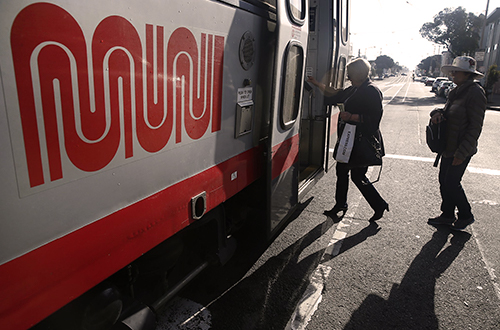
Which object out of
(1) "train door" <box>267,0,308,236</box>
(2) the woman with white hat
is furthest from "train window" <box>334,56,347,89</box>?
(1) "train door" <box>267,0,308,236</box>

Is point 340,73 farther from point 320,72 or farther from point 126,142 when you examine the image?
point 126,142

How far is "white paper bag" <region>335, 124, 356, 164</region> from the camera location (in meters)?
4.50

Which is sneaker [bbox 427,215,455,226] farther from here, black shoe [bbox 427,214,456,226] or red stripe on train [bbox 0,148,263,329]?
red stripe on train [bbox 0,148,263,329]

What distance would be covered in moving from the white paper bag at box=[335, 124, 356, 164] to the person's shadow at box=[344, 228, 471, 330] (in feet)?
4.34

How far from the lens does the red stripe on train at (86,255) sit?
1.48 metres

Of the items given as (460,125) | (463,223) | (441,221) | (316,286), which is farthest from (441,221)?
(316,286)

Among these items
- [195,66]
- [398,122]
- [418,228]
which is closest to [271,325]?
[195,66]

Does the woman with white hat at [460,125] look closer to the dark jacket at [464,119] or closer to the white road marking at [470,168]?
the dark jacket at [464,119]

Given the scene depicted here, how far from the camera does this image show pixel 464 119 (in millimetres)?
4207

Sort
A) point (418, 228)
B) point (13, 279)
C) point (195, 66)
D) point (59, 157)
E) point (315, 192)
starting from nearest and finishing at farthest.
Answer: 1. point (13, 279)
2. point (59, 157)
3. point (195, 66)
4. point (418, 228)
5. point (315, 192)

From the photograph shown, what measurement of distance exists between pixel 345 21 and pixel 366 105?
2049 millimetres

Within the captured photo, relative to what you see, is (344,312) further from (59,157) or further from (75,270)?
(59,157)

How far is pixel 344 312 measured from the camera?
3201 mm

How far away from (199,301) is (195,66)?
6.58 ft
